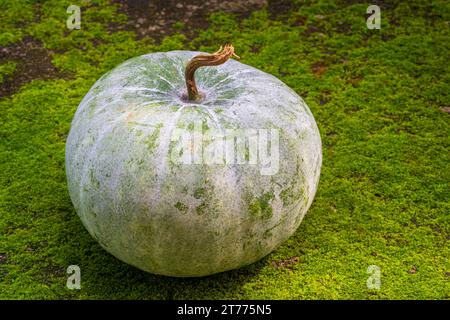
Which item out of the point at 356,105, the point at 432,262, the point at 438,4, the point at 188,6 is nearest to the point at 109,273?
the point at 432,262

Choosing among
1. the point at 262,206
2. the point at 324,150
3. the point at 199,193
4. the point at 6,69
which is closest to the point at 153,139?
the point at 199,193

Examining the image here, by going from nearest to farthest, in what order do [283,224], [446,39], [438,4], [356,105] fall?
[283,224], [356,105], [446,39], [438,4]

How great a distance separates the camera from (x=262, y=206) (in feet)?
11.4

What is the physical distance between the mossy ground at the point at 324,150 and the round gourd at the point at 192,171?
397 millimetres

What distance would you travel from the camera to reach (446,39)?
20.7 ft

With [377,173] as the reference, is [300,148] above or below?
above

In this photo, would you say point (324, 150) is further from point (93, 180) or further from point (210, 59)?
point (93, 180)

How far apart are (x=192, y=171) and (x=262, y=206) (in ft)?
1.38

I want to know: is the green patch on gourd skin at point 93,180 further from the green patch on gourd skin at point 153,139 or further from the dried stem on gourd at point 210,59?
the dried stem on gourd at point 210,59

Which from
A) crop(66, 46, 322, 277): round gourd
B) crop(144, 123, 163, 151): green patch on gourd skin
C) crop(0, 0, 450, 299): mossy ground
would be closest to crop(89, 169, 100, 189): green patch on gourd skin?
crop(66, 46, 322, 277): round gourd

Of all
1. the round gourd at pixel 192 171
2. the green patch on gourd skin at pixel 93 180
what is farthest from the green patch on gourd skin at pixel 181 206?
the green patch on gourd skin at pixel 93 180

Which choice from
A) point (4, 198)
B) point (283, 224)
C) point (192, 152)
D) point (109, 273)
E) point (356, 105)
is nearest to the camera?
point (192, 152)
